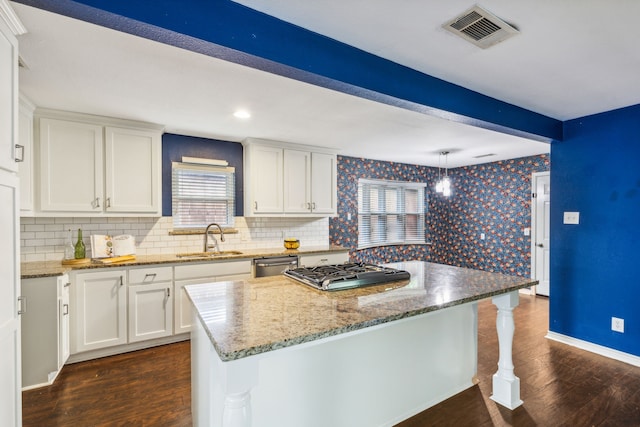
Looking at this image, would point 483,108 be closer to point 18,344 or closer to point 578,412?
point 578,412

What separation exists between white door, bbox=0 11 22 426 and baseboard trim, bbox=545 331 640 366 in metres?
4.39

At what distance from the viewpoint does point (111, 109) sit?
116 inches

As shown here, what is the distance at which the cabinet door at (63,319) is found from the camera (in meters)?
2.64

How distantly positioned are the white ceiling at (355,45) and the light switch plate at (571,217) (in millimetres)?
989

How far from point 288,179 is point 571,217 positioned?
317 centimetres

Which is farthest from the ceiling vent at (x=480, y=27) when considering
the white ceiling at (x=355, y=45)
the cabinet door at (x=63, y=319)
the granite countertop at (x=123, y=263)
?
the cabinet door at (x=63, y=319)

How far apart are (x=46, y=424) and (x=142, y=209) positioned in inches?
75.6

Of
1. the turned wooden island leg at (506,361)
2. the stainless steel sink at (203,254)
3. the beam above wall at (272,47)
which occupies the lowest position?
the turned wooden island leg at (506,361)

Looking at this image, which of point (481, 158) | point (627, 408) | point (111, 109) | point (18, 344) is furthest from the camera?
point (481, 158)

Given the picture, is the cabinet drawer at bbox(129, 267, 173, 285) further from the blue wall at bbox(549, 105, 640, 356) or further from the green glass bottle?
the blue wall at bbox(549, 105, 640, 356)

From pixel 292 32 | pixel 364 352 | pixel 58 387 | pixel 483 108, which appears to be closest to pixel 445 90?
pixel 483 108

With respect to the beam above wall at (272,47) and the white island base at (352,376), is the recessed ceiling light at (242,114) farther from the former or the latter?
the white island base at (352,376)

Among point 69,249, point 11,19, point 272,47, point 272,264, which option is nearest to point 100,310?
point 69,249

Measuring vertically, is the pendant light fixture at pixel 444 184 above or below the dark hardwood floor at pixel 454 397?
above
